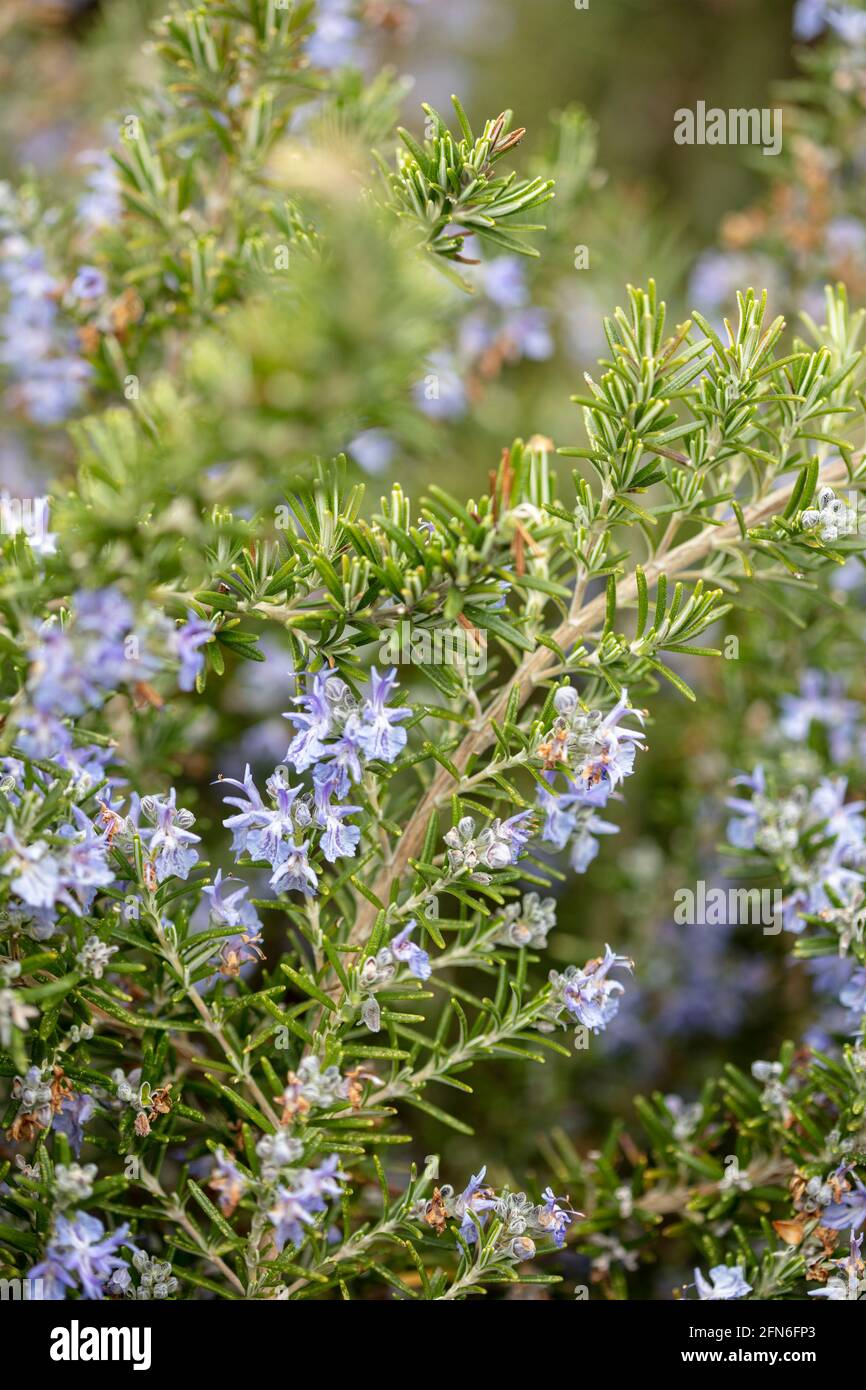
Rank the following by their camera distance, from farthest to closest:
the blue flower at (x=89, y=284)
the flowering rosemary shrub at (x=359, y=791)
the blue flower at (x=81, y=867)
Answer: the blue flower at (x=89, y=284) → the blue flower at (x=81, y=867) → the flowering rosemary shrub at (x=359, y=791)

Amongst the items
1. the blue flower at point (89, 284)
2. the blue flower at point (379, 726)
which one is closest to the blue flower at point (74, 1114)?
the blue flower at point (379, 726)

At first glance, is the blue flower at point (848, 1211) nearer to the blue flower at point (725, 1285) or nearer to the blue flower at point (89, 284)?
the blue flower at point (725, 1285)

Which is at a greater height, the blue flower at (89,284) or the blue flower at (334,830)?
the blue flower at (89,284)

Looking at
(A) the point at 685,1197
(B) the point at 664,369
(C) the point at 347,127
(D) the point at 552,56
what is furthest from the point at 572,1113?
(D) the point at 552,56

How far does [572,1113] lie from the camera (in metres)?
2.06

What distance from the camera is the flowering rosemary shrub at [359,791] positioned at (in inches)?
37.1

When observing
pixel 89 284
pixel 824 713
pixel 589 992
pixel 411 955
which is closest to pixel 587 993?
pixel 589 992

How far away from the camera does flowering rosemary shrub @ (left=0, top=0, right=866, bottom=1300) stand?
0.94 metres

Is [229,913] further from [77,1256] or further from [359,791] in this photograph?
[77,1256]

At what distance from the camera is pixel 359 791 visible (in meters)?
1.24

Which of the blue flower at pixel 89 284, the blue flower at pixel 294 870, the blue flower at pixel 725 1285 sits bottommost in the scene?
the blue flower at pixel 725 1285

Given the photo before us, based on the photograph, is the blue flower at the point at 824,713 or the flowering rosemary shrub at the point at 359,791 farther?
the blue flower at the point at 824,713
